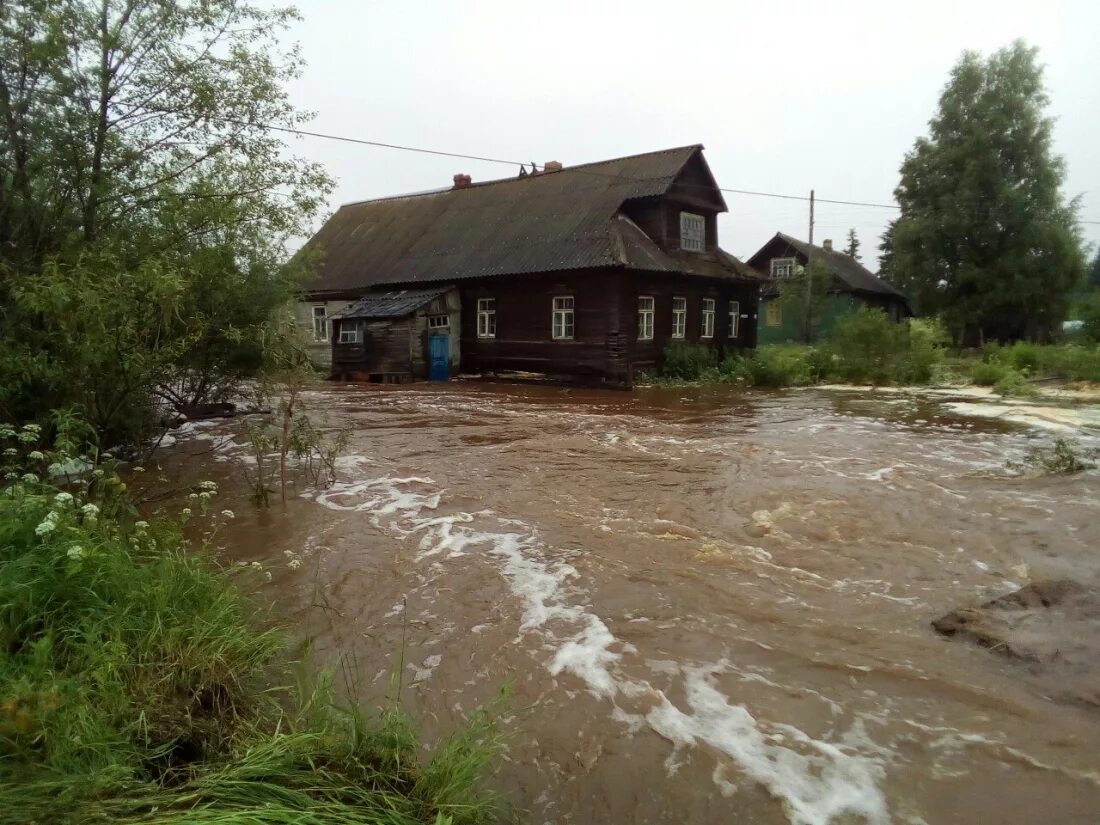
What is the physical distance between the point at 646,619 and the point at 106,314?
205 inches

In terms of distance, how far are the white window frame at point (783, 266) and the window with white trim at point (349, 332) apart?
81.6 feet

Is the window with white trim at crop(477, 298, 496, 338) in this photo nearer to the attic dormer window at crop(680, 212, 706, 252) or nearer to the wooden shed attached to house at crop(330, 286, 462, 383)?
the wooden shed attached to house at crop(330, 286, 462, 383)

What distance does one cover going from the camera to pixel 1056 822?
2941 mm

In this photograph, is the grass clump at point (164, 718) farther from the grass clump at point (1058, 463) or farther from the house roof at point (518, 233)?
the house roof at point (518, 233)

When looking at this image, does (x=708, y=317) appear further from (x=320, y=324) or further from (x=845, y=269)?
(x=845, y=269)

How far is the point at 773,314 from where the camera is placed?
38.4 metres

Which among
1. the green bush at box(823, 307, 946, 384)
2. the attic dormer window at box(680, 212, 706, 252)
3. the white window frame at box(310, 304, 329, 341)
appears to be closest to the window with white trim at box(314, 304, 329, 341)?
the white window frame at box(310, 304, 329, 341)

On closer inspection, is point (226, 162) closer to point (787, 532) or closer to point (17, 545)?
point (17, 545)

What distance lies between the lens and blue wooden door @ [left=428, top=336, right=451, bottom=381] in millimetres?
22016

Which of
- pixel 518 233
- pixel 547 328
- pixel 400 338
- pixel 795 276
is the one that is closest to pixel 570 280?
pixel 547 328

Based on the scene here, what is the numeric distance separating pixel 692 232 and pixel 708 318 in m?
2.85

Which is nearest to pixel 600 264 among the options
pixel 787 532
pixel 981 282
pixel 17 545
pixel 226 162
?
pixel 226 162

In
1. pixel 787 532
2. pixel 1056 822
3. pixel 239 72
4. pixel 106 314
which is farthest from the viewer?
pixel 239 72

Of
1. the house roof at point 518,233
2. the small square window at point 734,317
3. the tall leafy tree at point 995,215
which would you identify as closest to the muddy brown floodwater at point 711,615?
the house roof at point 518,233
